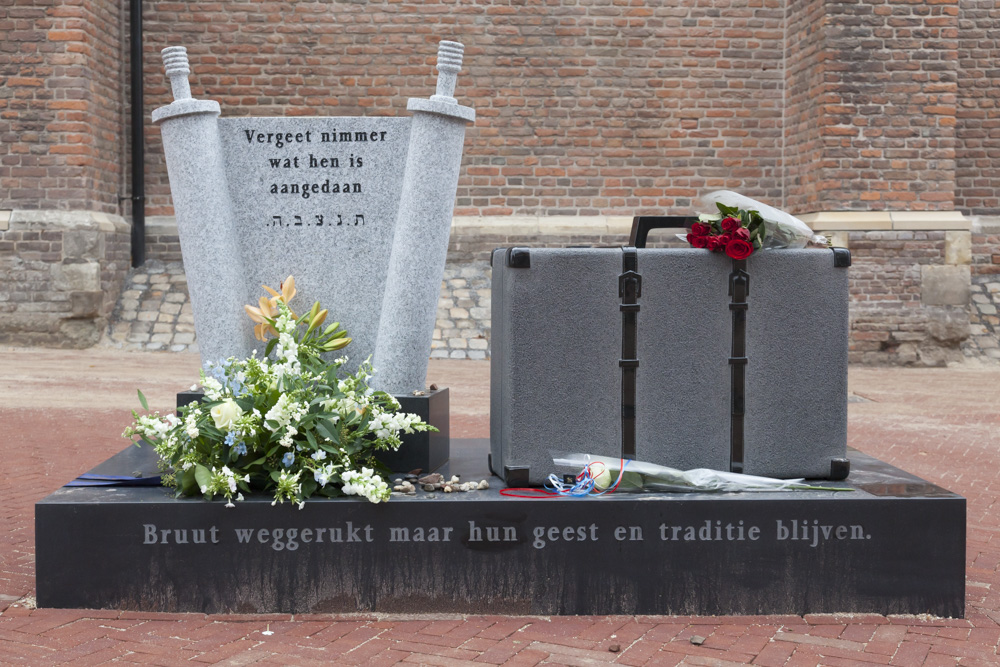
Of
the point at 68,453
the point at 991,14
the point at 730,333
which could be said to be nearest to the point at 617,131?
the point at 991,14

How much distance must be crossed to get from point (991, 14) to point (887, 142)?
3.02m

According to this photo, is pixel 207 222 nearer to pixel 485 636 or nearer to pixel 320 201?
pixel 320 201

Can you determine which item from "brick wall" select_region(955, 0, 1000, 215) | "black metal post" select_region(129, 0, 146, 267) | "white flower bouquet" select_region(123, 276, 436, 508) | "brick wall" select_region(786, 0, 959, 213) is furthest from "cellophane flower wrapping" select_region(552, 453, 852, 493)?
"brick wall" select_region(955, 0, 1000, 215)

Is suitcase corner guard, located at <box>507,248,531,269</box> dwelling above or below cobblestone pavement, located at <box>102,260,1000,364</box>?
above

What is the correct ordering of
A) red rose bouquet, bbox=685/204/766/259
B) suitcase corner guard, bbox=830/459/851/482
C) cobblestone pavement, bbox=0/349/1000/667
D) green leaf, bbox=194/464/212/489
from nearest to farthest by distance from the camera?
1. cobblestone pavement, bbox=0/349/1000/667
2. green leaf, bbox=194/464/212/489
3. red rose bouquet, bbox=685/204/766/259
4. suitcase corner guard, bbox=830/459/851/482

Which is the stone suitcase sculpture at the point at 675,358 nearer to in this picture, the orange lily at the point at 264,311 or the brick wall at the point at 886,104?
the orange lily at the point at 264,311

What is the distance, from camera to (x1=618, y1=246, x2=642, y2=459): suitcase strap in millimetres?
3590

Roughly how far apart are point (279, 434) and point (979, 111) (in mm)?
12194

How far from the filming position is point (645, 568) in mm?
3336

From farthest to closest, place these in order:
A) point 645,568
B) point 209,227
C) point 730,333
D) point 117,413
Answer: point 117,413, point 209,227, point 730,333, point 645,568

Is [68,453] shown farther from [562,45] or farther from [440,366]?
[562,45]

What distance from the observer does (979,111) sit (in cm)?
1298

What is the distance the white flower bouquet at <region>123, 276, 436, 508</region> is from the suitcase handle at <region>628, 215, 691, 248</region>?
3.93 ft

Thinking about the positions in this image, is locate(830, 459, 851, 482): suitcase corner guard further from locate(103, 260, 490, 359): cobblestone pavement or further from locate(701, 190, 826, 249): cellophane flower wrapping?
locate(103, 260, 490, 359): cobblestone pavement
